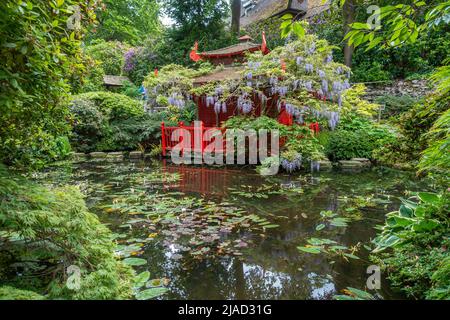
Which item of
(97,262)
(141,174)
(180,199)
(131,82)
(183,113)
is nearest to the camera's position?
(97,262)

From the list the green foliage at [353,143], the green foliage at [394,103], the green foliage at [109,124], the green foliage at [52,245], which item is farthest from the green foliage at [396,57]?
the green foliage at [52,245]

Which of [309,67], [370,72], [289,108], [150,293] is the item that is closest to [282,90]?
[289,108]

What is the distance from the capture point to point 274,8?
24656mm

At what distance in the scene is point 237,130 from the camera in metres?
10.2

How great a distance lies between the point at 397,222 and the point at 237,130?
23.6 ft

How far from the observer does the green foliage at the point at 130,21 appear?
2530 cm

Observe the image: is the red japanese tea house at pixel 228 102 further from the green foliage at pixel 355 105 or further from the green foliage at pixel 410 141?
the green foliage at pixel 410 141

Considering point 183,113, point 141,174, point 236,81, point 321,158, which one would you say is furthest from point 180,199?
point 183,113

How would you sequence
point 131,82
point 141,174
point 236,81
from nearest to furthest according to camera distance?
point 141,174 → point 236,81 → point 131,82

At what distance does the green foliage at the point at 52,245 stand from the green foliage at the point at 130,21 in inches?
992

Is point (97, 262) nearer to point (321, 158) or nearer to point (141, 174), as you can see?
point (141, 174)

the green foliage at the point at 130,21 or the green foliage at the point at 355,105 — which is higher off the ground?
the green foliage at the point at 130,21

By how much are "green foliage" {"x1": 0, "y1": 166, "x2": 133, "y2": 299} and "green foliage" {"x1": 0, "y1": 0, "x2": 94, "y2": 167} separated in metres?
0.63

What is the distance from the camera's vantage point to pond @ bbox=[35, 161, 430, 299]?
125 inches
